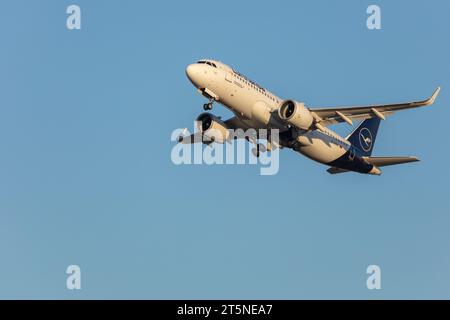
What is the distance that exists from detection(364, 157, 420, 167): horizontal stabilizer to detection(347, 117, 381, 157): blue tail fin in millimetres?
2054

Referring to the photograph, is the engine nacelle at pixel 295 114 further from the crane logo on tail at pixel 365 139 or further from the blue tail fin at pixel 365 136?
the crane logo on tail at pixel 365 139

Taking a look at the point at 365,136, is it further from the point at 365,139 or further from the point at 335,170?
the point at 335,170

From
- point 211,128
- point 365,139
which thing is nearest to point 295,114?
point 211,128

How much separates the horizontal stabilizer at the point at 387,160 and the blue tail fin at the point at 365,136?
2.05 meters

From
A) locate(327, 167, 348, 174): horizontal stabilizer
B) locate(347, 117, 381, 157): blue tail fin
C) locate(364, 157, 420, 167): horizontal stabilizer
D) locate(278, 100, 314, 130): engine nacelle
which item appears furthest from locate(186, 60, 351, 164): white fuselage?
locate(347, 117, 381, 157): blue tail fin

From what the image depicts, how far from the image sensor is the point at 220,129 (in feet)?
220

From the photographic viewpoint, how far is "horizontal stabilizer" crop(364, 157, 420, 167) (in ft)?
217

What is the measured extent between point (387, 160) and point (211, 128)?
13.8 metres

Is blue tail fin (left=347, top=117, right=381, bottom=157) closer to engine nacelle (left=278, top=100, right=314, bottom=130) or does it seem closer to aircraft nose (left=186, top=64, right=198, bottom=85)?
engine nacelle (left=278, top=100, right=314, bottom=130)

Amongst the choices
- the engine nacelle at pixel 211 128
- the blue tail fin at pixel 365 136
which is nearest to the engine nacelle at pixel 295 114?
the engine nacelle at pixel 211 128

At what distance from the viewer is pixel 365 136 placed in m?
72.8
